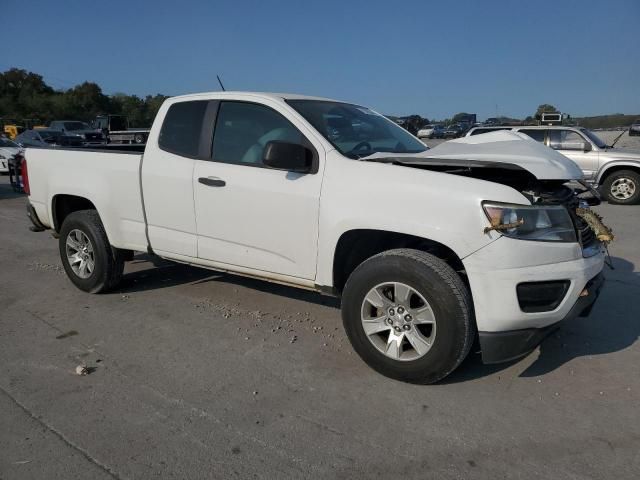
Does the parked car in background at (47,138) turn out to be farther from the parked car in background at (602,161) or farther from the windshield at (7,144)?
the parked car in background at (602,161)

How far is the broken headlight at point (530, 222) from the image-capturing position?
2848 millimetres

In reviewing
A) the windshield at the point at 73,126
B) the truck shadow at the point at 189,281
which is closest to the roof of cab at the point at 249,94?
the truck shadow at the point at 189,281

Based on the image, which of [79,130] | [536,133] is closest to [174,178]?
[536,133]

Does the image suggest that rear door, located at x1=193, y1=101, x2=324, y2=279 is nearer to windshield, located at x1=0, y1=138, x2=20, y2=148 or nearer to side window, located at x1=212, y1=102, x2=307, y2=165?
A: side window, located at x1=212, y1=102, x2=307, y2=165

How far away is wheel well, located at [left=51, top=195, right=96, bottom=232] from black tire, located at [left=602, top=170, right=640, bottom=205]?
10.5 metres

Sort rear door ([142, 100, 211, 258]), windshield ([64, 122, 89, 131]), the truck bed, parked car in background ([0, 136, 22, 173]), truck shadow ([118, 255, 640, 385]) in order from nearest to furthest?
truck shadow ([118, 255, 640, 385]) < rear door ([142, 100, 211, 258]) < the truck bed < parked car in background ([0, 136, 22, 173]) < windshield ([64, 122, 89, 131])

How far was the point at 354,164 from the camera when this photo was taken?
3.38 m

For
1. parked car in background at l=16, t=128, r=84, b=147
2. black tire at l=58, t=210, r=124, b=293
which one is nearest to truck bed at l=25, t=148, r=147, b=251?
black tire at l=58, t=210, r=124, b=293

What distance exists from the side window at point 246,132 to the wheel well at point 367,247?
85 centimetres

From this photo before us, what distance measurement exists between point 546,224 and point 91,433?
9.08 ft

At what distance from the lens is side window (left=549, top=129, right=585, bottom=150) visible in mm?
11492

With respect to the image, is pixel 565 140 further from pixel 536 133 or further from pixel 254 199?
pixel 254 199

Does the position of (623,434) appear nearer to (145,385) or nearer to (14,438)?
(145,385)

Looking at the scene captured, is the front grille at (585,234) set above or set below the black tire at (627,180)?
above
